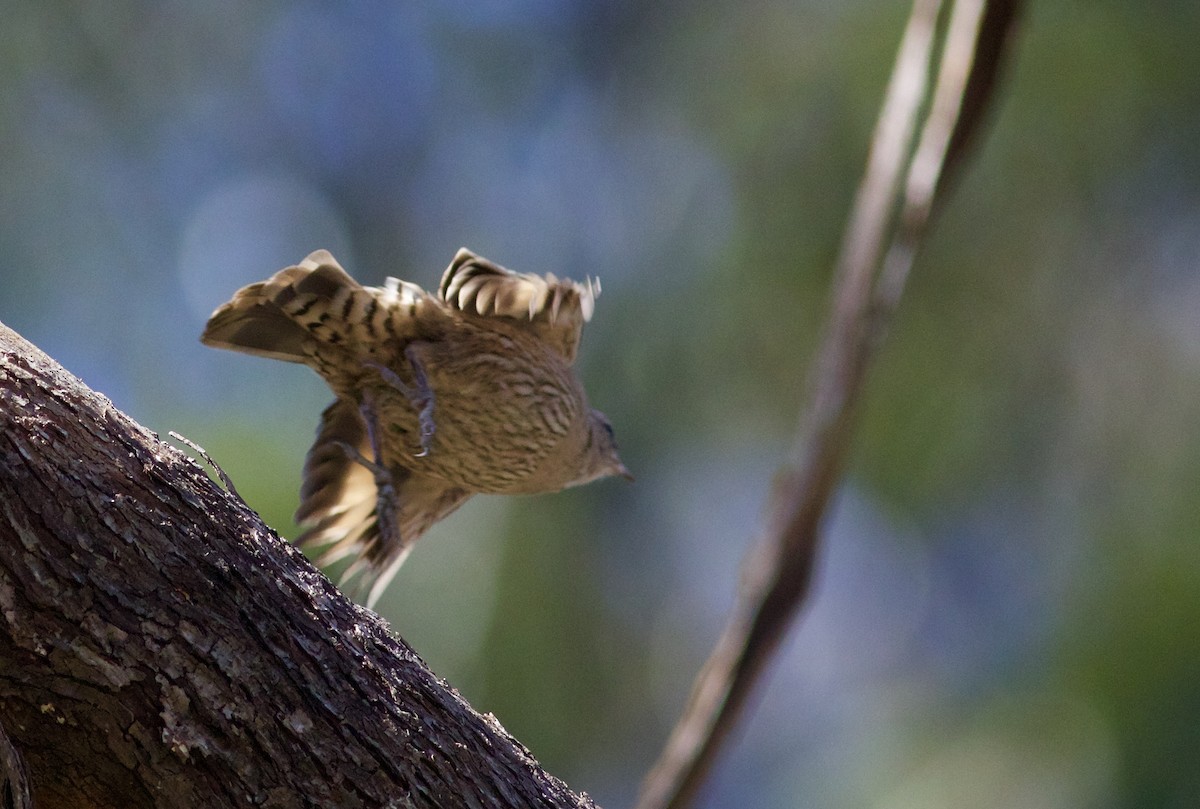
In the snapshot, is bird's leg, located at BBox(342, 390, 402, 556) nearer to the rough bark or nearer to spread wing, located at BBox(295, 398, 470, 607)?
spread wing, located at BBox(295, 398, 470, 607)

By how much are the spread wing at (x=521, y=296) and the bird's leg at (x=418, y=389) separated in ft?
0.66

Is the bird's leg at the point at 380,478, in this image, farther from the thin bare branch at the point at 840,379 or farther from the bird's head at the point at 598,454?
the thin bare branch at the point at 840,379

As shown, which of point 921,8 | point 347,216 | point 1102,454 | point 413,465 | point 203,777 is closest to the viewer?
point 203,777

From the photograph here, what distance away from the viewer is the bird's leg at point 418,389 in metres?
3.37

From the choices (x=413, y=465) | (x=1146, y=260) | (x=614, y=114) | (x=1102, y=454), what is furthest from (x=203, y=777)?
(x=614, y=114)

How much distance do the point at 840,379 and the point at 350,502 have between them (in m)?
1.59

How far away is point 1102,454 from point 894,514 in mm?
1330

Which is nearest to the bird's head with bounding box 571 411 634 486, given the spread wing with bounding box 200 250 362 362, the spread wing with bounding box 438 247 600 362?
the spread wing with bounding box 438 247 600 362

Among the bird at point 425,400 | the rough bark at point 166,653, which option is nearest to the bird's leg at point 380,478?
the bird at point 425,400

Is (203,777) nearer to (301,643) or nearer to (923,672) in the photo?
(301,643)

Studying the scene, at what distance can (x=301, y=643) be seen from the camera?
74.0 inches

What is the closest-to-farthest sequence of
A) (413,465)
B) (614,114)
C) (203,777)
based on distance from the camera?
(203,777) < (413,465) < (614,114)

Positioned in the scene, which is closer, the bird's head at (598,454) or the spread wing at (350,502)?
the spread wing at (350,502)

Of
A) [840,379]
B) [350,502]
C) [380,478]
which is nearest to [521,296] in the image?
[380,478]
